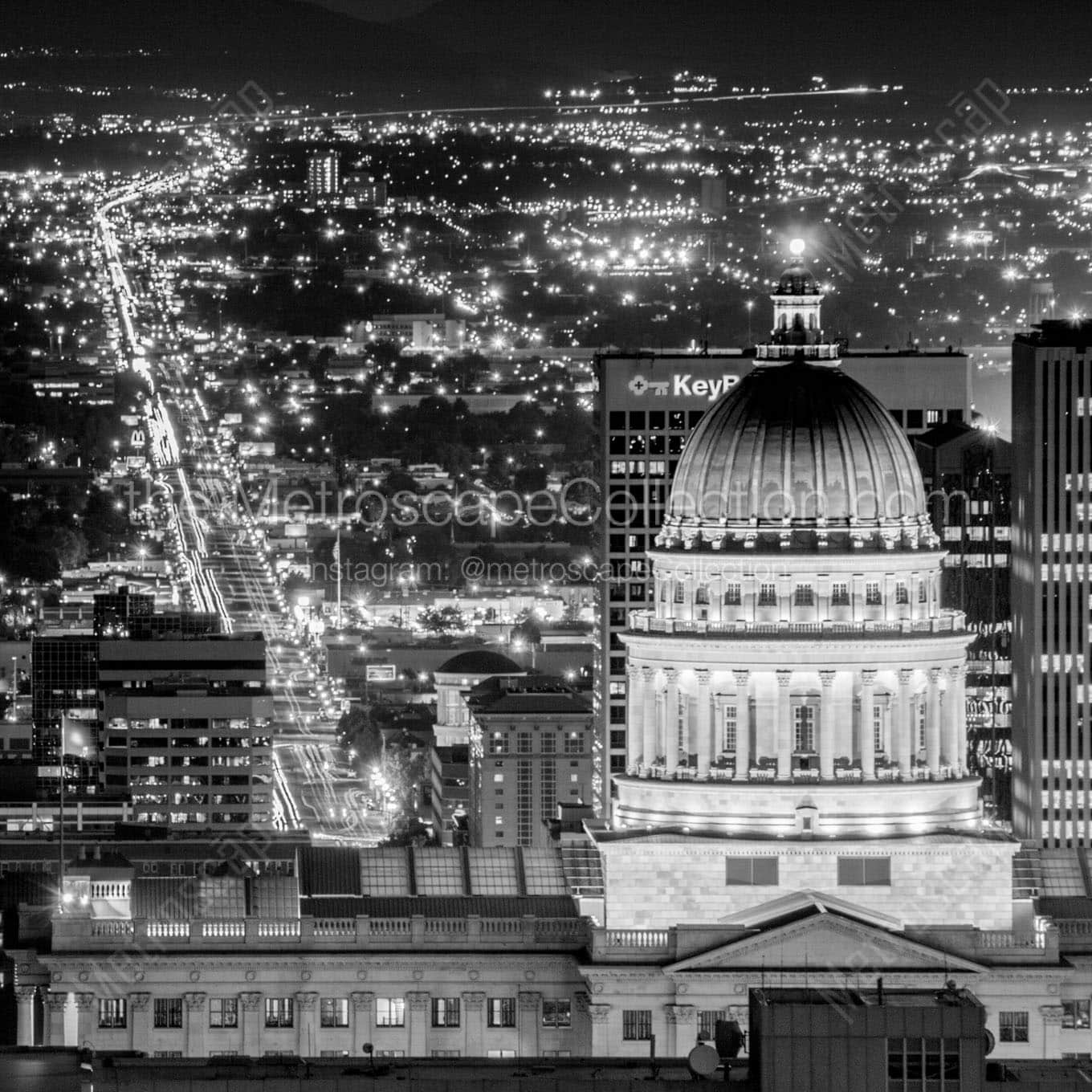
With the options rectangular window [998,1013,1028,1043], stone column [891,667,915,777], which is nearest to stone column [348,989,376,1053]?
stone column [891,667,915,777]

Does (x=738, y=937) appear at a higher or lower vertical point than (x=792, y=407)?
lower

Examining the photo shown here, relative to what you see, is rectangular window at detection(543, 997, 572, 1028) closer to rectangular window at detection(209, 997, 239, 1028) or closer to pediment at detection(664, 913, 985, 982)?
pediment at detection(664, 913, 985, 982)

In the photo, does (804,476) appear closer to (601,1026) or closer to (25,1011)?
(601,1026)

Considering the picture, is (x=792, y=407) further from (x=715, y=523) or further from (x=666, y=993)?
(x=666, y=993)

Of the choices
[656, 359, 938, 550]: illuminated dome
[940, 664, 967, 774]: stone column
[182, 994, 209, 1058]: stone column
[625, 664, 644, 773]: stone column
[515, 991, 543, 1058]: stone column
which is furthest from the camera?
[625, 664, 644, 773]: stone column

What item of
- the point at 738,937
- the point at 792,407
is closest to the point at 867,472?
the point at 792,407

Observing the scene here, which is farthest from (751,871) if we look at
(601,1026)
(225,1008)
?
(225,1008)

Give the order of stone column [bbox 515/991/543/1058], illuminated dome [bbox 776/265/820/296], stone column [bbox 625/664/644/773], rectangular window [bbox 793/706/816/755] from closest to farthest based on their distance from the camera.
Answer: stone column [bbox 515/991/543/1058]
rectangular window [bbox 793/706/816/755]
stone column [bbox 625/664/644/773]
illuminated dome [bbox 776/265/820/296]
